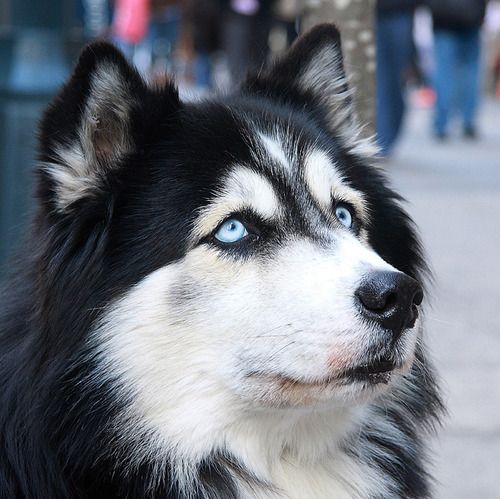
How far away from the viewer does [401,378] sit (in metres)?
3.21

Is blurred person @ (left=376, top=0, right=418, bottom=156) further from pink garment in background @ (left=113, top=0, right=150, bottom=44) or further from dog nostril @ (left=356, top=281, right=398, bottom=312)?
pink garment in background @ (left=113, top=0, right=150, bottom=44)

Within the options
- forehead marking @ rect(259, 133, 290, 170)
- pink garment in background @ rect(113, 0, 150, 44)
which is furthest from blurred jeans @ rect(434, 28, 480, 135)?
forehead marking @ rect(259, 133, 290, 170)

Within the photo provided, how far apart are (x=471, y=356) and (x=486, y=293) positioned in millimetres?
1204

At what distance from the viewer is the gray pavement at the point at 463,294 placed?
4383mm

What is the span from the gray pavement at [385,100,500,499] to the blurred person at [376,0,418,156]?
1.85ft

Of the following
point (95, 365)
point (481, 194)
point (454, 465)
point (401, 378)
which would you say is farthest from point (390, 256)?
point (481, 194)

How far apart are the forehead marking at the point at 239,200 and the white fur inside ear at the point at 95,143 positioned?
321mm

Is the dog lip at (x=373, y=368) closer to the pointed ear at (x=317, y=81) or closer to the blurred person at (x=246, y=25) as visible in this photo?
the pointed ear at (x=317, y=81)

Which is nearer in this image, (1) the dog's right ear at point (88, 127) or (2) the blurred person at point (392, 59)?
(1) the dog's right ear at point (88, 127)

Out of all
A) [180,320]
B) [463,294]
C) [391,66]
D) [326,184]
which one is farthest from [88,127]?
[391,66]

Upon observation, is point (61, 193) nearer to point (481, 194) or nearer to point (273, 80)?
point (273, 80)

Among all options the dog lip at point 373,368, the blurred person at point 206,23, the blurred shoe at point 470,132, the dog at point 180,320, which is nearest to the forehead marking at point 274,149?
the dog at point 180,320

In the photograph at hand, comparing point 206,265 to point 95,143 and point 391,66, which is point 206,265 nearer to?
point 95,143

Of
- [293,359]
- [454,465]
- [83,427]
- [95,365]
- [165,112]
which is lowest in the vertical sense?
[454,465]
